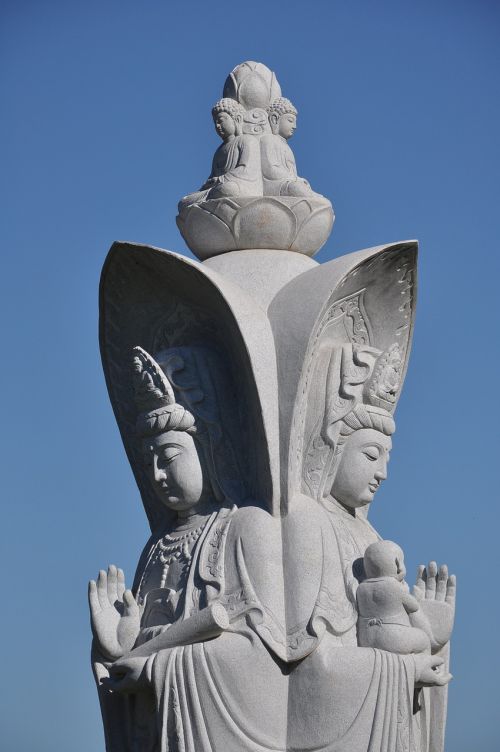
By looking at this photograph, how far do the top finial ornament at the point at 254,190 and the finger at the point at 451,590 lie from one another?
8.89 feet

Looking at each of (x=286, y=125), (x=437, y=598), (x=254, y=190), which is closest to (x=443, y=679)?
(x=437, y=598)

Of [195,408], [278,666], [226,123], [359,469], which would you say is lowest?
[278,666]

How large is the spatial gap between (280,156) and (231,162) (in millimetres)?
385

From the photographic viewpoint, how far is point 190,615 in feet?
34.7

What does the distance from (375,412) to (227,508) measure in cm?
131

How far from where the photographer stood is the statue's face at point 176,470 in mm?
11141

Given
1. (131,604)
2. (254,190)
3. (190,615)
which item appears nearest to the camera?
(190,615)

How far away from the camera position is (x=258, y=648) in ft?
34.0

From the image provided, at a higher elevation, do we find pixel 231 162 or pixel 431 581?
pixel 231 162

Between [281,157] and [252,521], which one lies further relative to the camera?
[281,157]

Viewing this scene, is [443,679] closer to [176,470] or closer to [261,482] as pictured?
[261,482]

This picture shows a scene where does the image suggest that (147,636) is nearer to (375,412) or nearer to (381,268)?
(375,412)

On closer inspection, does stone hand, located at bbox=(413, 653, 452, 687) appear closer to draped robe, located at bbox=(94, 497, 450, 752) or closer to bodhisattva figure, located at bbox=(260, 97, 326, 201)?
draped robe, located at bbox=(94, 497, 450, 752)

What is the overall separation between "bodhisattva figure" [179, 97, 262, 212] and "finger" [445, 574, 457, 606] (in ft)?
10.6
